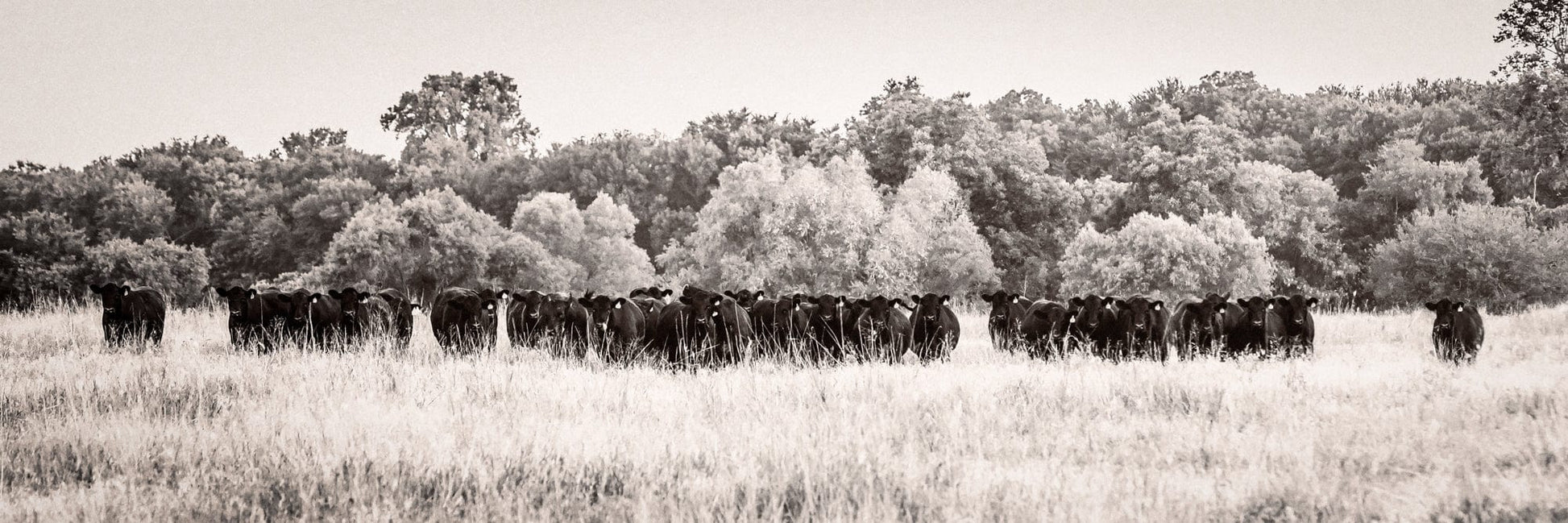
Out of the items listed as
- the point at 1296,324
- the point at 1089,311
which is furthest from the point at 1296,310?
the point at 1089,311

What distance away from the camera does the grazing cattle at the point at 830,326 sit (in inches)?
600

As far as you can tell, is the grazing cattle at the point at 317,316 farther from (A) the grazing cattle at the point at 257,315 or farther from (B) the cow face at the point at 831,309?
(B) the cow face at the point at 831,309

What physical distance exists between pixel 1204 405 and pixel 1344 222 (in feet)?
134

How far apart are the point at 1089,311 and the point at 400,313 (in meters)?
10.8

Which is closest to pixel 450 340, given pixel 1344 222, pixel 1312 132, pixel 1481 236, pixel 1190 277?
pixel 1190 277

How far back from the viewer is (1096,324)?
15156 millimetres

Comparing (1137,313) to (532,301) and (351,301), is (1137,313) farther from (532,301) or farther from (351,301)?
(351,301)

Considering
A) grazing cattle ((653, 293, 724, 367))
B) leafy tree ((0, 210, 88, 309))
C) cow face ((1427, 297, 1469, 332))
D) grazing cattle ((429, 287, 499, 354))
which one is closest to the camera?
grazing cattle ((653, 293, 724, 367))

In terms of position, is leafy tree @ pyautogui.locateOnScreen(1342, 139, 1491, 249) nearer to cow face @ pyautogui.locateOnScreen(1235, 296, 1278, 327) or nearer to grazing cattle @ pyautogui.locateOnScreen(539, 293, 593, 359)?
cow face @ pyautogui.locateOnScreen(1235, 296, 1278, 327)

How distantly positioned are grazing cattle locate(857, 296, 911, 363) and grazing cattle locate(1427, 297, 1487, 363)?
6896 mm

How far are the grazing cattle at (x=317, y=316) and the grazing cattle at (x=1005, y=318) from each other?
9.89m

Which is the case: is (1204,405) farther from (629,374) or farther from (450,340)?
(450,340)

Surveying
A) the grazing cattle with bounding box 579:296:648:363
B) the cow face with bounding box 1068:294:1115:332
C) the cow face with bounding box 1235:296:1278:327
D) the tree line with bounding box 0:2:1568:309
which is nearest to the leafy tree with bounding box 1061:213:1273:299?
the tree line with bounding box 0:2:1568:309

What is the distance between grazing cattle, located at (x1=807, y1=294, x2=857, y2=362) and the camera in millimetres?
15234
